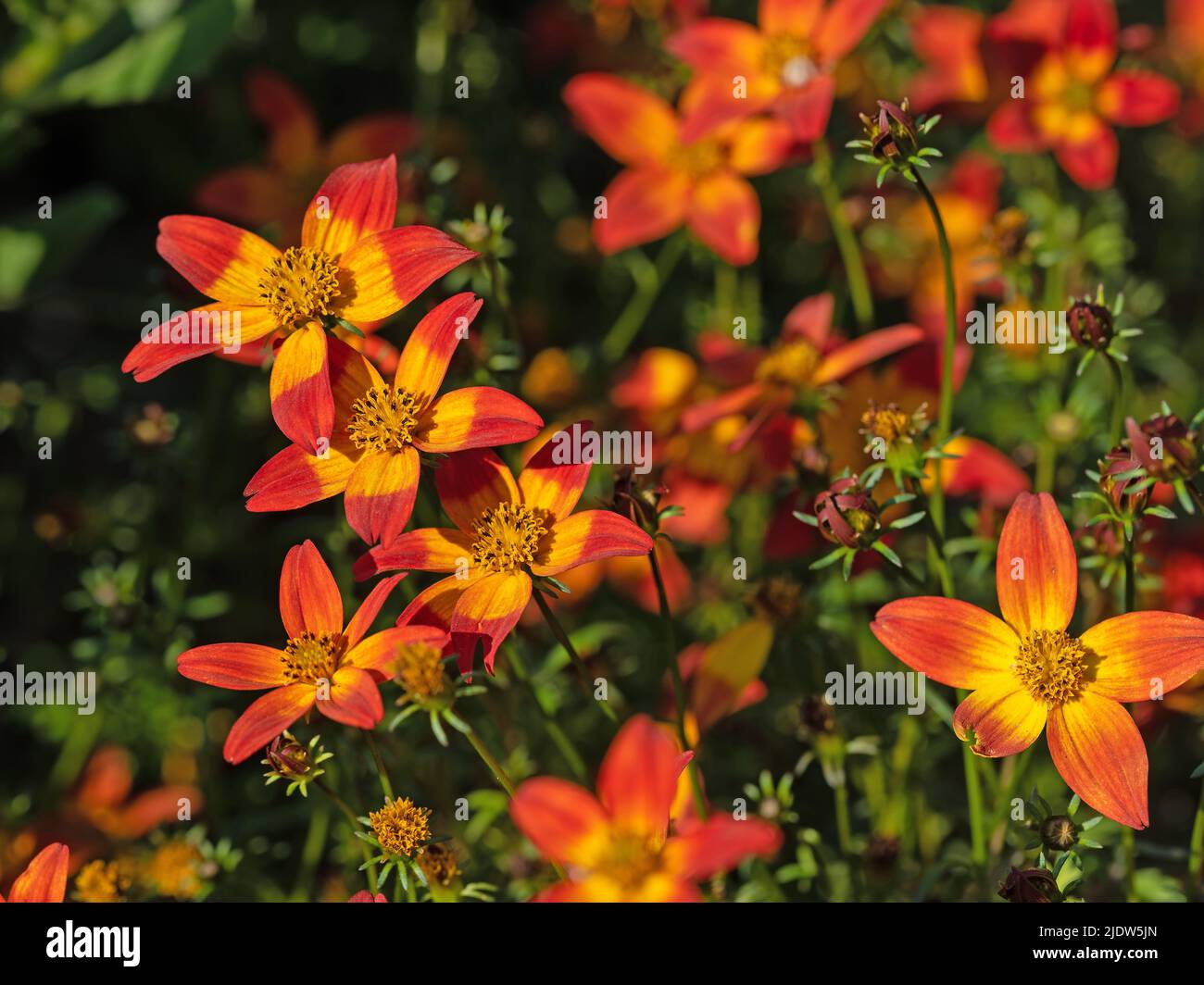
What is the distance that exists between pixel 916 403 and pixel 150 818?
137 cm

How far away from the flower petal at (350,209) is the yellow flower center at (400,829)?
24.0 inches

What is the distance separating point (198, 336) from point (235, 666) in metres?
0.36

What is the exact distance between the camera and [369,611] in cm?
129

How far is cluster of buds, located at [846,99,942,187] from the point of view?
4.30 ft

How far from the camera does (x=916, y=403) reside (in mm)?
1879

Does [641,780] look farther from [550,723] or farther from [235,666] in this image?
[235,666]

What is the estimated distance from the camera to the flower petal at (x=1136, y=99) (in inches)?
78.4

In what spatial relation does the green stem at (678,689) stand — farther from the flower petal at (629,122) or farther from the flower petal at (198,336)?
the flower petal at (629,122)

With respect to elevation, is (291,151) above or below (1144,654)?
above

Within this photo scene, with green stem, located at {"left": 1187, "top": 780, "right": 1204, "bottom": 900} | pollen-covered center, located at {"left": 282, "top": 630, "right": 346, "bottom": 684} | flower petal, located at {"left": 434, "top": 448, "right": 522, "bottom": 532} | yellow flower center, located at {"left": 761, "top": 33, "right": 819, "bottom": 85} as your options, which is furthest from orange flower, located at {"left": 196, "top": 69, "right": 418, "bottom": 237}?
green stem, located at {"left": 1187, "top": 780, "right": 1204, "bottom": 900}

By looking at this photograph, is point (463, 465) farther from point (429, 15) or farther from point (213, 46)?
point (429, 15)

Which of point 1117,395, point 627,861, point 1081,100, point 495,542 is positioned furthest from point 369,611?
point 1081,100
